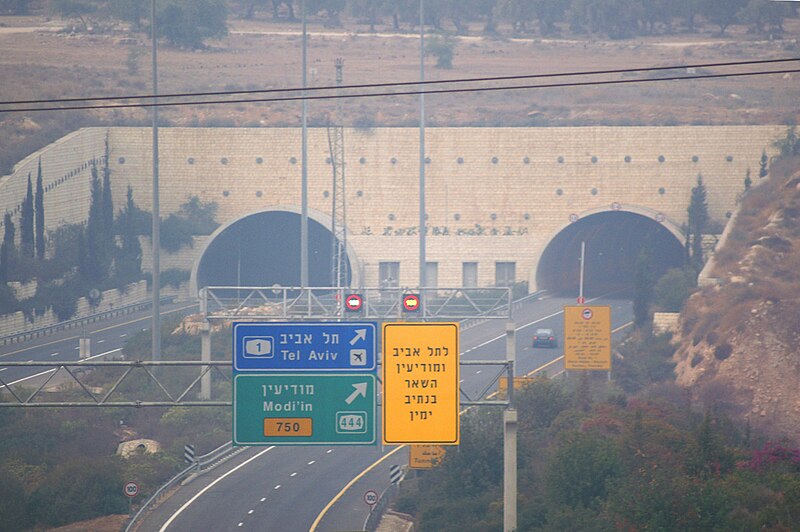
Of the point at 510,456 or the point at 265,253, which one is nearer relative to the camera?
the point at 510,456

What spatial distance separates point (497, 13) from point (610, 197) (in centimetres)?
5248

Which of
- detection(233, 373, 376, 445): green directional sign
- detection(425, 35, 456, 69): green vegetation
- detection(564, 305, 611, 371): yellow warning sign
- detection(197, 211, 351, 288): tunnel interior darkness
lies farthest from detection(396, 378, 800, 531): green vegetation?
detection(425, 35, 456, 69): green vegetation

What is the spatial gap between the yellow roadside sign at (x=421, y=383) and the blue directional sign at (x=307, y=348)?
1041 mm

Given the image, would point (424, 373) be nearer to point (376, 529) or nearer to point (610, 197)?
point (376, 529)

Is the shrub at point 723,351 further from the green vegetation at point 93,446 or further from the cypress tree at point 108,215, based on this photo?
the cypress tree at point 108,215

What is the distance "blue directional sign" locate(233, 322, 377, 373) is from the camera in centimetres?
2506

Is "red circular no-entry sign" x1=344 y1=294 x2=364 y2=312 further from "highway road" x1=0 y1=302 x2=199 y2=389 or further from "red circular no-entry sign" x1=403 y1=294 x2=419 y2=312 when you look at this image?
"highway road" x1=0 y1=302 x2=199 y2=389

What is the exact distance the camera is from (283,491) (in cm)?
4347

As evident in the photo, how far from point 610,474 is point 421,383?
10.9 metres

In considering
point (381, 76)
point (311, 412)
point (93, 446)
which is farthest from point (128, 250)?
point (311, 412)

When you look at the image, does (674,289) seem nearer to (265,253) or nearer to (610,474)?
(265,253)

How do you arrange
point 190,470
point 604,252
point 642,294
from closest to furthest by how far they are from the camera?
point 190,470
point 642,294
point 604,252

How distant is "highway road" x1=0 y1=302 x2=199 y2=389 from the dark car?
950 inches

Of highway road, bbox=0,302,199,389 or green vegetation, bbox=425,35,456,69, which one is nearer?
highway road, bbox=0,302,199,389
